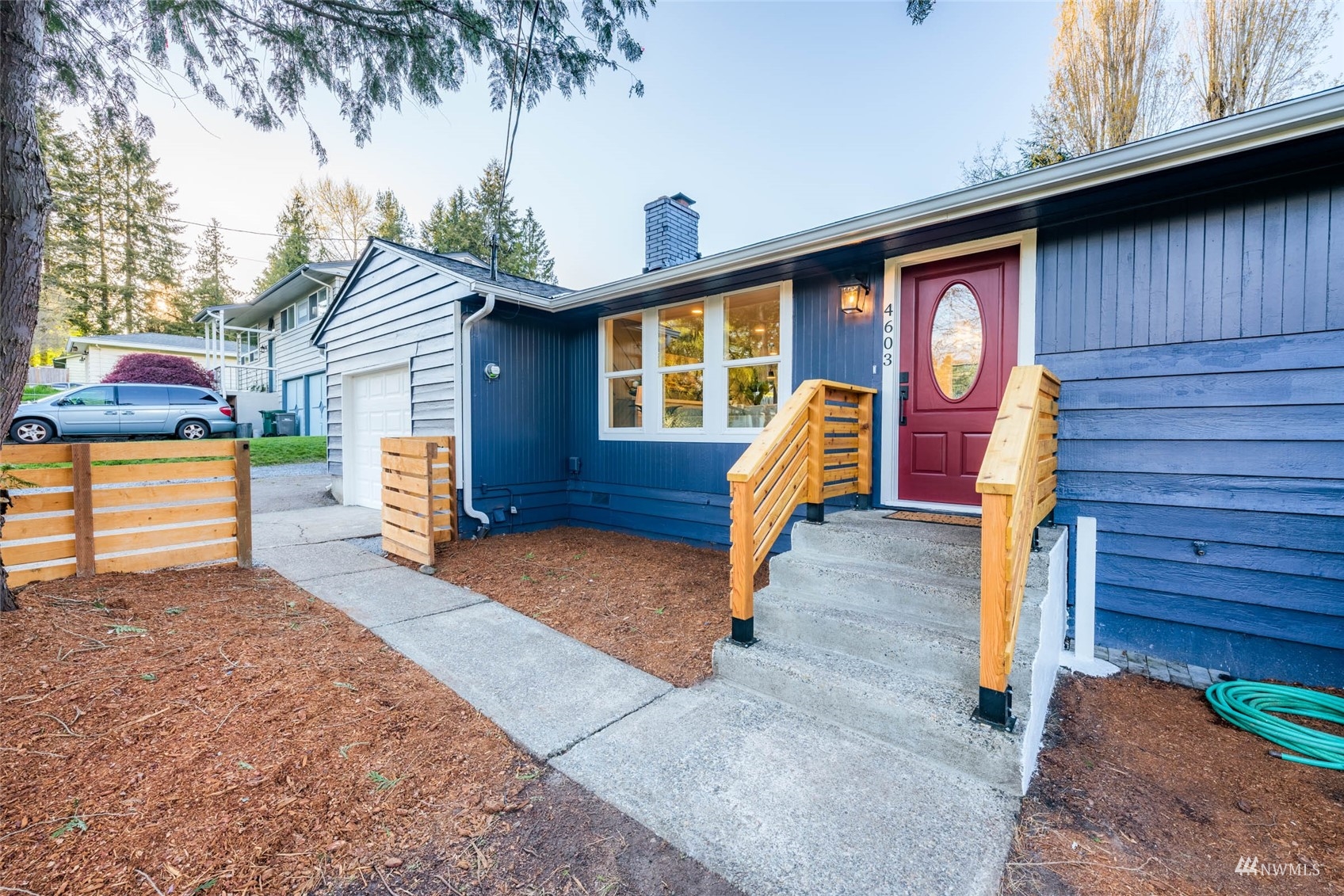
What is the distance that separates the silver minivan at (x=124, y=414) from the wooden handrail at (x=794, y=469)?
45.3ft

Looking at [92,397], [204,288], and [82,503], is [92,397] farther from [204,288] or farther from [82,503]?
[204,288]

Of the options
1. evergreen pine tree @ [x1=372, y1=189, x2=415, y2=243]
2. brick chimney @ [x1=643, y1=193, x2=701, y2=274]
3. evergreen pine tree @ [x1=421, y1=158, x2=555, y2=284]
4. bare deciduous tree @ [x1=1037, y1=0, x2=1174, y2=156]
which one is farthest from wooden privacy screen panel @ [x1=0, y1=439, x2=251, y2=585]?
evergreen pine tree @ [x1=372, y1=189, x2=415, y2=243]

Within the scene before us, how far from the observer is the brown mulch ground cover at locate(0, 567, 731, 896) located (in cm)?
145

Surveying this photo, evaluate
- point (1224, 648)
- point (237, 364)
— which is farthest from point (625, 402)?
point (237, 364)

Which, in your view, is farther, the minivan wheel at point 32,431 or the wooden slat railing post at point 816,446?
the minivan wheel at point 32,431

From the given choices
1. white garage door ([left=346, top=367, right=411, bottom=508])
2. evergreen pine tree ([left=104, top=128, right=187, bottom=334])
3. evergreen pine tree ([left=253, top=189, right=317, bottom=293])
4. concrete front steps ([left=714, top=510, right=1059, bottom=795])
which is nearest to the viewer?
concrete front steps ([left=714, top=510, right=1059, bottom=795])

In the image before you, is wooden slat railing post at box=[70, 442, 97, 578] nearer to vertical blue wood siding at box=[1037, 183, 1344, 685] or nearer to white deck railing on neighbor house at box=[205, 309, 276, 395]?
vertical blue wood siding at box=[1037, 183, 1344, 685]

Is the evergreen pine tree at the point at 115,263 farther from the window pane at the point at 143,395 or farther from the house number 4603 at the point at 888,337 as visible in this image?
the house number 4603 at the point at 888,337

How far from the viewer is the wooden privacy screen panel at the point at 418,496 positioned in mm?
4570

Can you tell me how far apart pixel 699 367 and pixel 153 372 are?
16059mm

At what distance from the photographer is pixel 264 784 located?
5.86 feet

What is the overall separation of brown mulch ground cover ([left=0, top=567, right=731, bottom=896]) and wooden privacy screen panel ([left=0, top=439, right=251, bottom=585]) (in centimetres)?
92

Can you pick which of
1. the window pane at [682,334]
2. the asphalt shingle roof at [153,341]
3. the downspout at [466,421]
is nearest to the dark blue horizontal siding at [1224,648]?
the window pane at [682,334]

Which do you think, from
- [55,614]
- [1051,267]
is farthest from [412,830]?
[1051,267]
